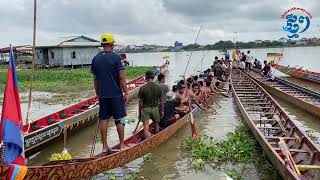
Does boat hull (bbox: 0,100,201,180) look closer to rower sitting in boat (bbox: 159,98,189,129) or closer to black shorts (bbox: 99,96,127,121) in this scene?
black shorts (bbox: 99,96,127,121)

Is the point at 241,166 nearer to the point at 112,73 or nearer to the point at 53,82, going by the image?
the point at 112,73

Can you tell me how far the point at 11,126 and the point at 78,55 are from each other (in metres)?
32.6

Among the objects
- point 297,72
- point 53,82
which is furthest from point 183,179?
point 297,72

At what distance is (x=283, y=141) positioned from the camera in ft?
20.7

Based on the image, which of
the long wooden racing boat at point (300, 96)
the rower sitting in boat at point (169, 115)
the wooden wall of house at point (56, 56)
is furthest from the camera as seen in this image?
the wooden wall of house at point (56, 56)

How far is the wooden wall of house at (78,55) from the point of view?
118 ft

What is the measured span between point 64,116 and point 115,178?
15.6 feet

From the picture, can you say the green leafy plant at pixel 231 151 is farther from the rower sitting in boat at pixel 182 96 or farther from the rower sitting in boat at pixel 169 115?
the rower sitting in boat at pixel 182 96

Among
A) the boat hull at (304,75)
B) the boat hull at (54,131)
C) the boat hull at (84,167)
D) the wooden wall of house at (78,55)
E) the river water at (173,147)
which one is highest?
the wooden wall of house at (78,55)

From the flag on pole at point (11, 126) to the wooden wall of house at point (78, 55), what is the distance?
3172 cm

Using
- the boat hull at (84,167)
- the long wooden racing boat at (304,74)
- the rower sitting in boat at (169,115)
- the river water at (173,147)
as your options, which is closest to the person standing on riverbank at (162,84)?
the rower sitting in boat at (169,115)

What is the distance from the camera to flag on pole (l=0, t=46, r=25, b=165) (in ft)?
15.8

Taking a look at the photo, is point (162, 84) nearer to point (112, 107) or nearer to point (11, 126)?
point (112, 107)

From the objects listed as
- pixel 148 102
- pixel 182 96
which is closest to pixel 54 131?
pixel 148 102
